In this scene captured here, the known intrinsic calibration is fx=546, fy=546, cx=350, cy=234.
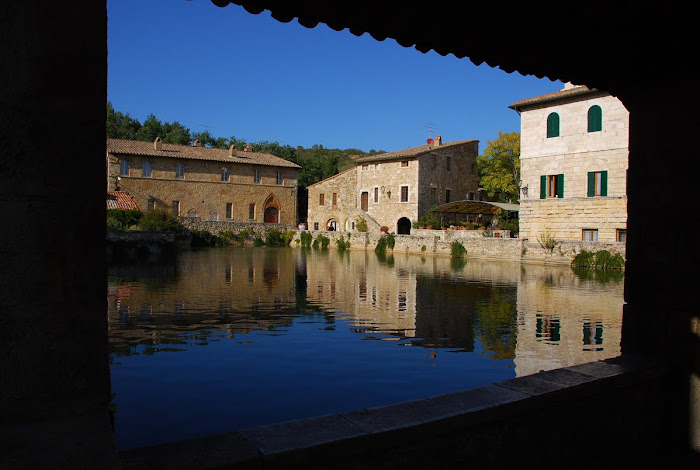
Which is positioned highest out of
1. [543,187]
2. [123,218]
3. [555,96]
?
[555,96]

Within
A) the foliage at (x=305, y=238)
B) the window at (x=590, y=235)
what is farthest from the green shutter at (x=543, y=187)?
the foliage at (x=305, y=238)

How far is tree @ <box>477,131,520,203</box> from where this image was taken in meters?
37.1

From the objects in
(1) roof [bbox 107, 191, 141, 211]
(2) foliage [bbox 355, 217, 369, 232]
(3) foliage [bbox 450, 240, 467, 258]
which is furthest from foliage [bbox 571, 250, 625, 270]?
Result: (1) roof [bbox 107, 191, 141, 211]

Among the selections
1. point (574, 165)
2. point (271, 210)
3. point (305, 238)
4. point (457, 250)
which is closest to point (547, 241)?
point (574, 165)

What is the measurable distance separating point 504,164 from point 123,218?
24779 mm

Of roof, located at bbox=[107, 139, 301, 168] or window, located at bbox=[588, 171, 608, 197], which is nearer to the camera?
window, located at bbox=[588, 171, 608, 197]

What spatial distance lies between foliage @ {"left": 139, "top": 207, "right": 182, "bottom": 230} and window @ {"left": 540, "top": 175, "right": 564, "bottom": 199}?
68.5 ft

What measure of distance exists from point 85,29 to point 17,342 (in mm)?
1225

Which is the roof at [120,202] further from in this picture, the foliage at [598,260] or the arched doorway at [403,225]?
the foliage at [598,260]

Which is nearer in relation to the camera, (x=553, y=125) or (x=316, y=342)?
(x=316, y=342)

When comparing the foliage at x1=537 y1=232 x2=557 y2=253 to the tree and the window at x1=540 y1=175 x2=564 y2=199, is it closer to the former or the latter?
the window at x1=540 y1=175 x2=564 y2=199

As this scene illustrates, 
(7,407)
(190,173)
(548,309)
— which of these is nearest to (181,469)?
(7,407)

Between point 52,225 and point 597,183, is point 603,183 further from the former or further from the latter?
point 52,225

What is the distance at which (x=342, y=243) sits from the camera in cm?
3644
